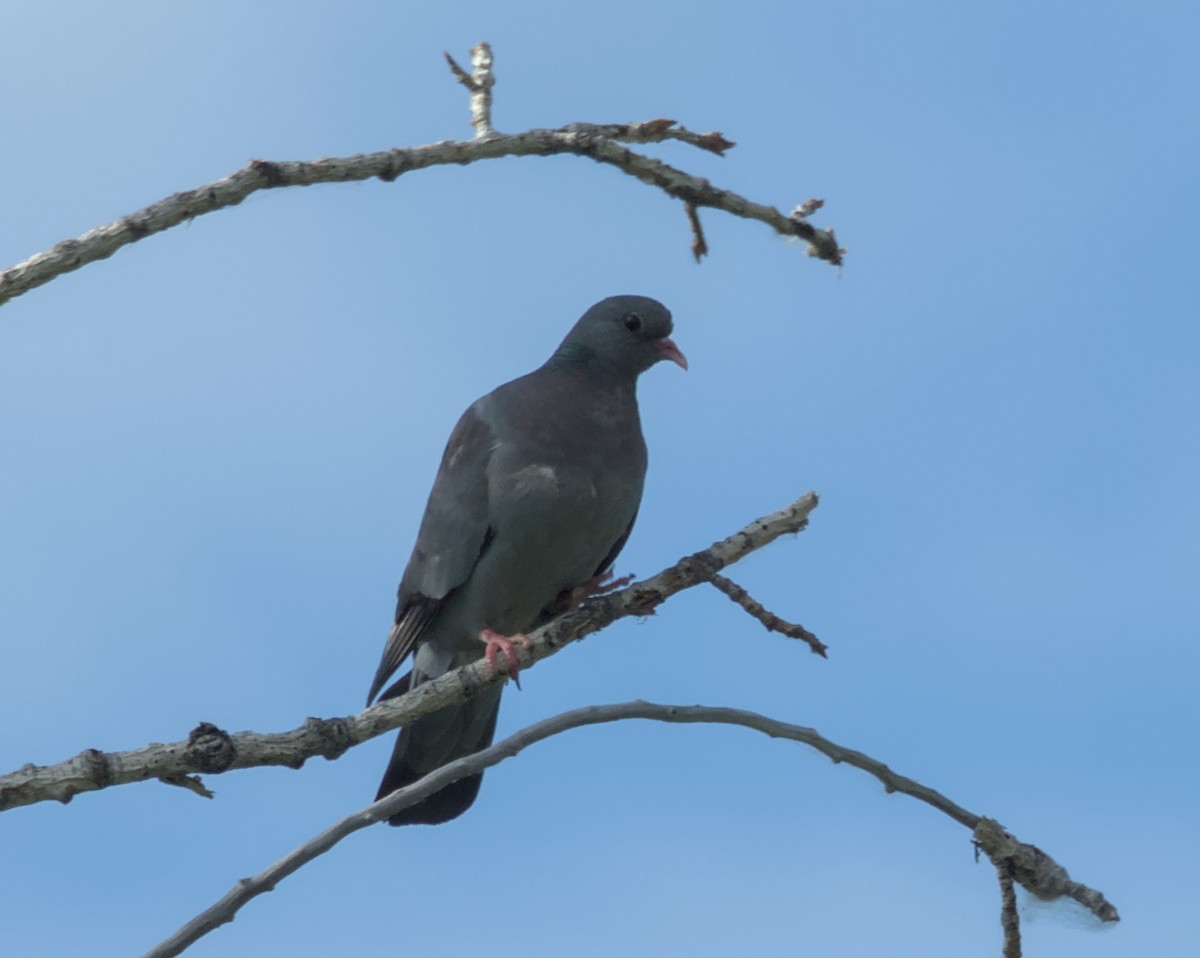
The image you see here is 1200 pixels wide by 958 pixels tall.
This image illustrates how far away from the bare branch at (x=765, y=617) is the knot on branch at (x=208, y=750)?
136cm

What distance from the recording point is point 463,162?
14.1 feet

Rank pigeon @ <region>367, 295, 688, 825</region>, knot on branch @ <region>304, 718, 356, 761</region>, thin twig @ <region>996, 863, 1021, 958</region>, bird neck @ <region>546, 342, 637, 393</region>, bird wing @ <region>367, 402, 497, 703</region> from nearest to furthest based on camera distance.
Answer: thin twig @ <region>996, 863, 1021, 958</region> < knot on branch @ <region>304, 718, 356, 761</region> < pigeon @ <region>367, 295, 688, 825</region> < bird wing @ <region>367, 402, 497, 703</region> < bird neck @ <region>546, 342, 637, 393</region>

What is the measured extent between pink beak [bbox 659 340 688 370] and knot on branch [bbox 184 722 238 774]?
3.46 metres

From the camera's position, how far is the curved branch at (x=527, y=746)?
10.1ft

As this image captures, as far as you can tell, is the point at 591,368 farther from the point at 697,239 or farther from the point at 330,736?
the point at 330,736

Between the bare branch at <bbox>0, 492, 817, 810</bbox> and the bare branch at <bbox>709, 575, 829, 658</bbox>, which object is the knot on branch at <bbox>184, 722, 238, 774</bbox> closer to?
the bare branch at <bbox>0, 492, 817, 810</bbox>

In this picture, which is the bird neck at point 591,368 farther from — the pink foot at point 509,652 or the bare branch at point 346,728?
the bare branch at point 346,728

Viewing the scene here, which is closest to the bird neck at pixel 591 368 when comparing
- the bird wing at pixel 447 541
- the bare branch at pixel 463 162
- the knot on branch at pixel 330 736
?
the bird wing at pixel 447 541

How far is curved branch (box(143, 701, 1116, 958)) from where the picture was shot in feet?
10.1

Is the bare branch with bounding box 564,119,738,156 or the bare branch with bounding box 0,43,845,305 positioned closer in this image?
the bare branch with bounding box 0,43,845,305

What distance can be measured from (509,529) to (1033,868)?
289cm

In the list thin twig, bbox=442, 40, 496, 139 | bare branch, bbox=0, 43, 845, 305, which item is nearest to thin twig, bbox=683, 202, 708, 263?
bare branch, bbox=0, 43, 845, 305

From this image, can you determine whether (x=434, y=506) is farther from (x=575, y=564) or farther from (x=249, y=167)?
(x=249, y=167)

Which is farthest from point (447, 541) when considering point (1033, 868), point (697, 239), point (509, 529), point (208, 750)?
point (1033, 868)
